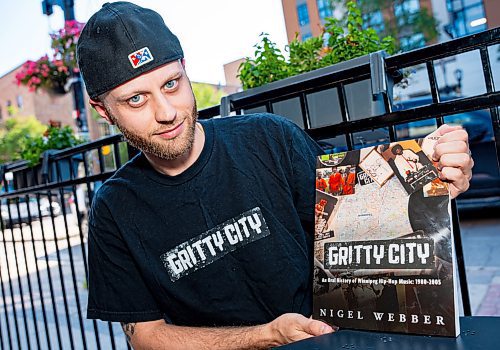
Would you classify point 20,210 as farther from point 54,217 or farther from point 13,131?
point 13,131

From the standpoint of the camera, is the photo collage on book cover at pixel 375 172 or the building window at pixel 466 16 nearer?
the photo collage on book cover at pixel 375 172

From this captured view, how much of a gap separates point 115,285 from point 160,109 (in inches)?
23.0

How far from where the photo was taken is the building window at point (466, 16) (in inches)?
98.9

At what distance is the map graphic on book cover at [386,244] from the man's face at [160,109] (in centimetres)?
51

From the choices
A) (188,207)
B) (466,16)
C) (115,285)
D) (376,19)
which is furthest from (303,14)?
(115,285)

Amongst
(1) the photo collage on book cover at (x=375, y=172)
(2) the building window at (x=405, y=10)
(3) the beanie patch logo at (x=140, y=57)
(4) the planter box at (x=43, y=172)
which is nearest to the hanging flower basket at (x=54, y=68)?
(4) the planter box at (x=43, y=172)

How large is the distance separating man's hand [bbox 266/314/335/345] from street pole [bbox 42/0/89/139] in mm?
4594

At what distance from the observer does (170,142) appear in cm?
138

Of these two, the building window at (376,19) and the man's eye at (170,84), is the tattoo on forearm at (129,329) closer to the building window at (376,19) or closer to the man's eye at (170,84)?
the man's eye at (170,84)

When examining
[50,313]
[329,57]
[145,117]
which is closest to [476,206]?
[329,57]

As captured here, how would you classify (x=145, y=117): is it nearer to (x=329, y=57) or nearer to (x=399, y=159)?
(x=399, y=159)

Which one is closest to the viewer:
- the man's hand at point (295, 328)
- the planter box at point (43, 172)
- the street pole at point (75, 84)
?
the man's hand at point (295, 328)

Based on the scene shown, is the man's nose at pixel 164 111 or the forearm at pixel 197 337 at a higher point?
the man's nose at pixel 164 111

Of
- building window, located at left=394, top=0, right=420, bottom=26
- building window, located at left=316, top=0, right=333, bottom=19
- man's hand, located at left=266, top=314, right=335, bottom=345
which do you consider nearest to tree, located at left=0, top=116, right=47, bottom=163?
building window, located at left=394, top=0, right=420, bottom=26
